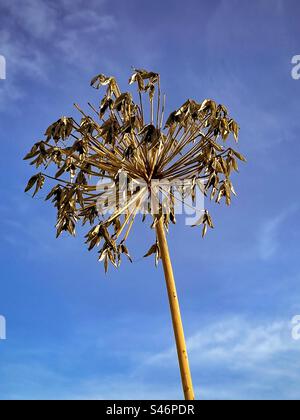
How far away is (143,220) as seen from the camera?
1711 cm

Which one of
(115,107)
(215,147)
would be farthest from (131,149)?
(215,147)

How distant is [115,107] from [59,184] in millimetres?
3016

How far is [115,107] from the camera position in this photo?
14695 millimetres

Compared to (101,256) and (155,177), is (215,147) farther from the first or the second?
(101,256)

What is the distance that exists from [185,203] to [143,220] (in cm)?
151
